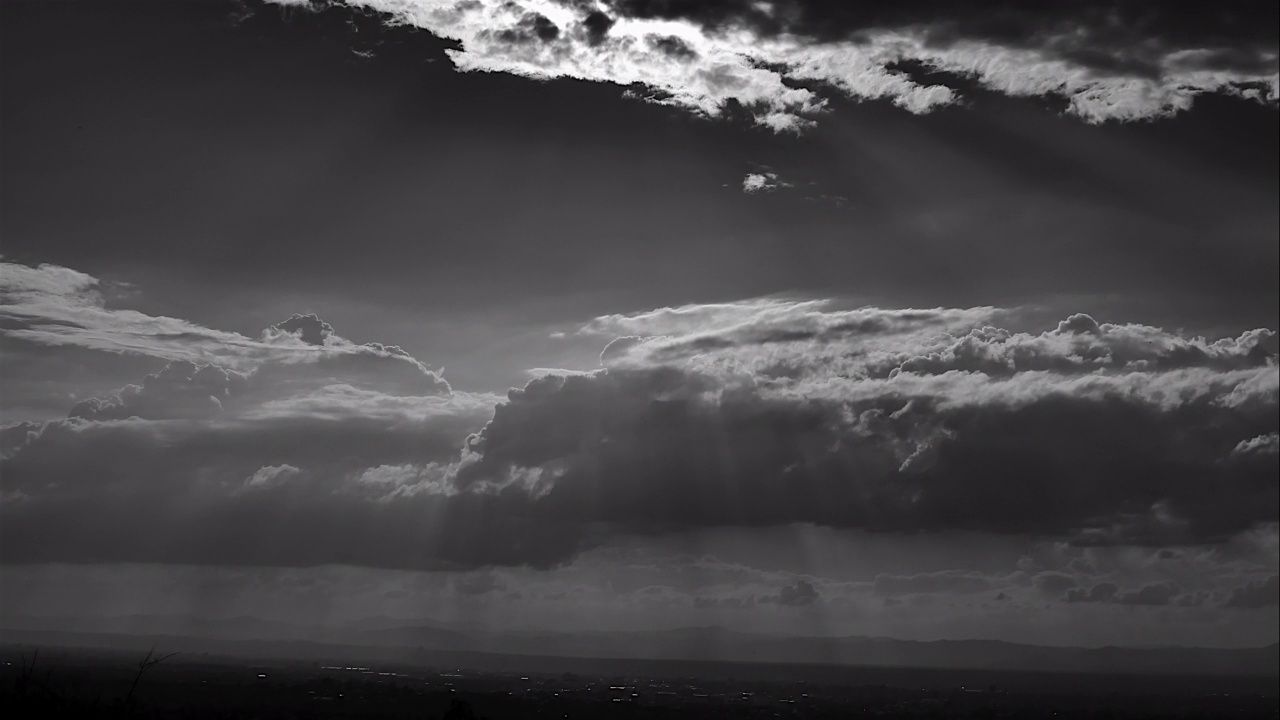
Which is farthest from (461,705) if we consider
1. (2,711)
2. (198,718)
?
(2,711)

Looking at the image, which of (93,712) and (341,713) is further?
(341,713)

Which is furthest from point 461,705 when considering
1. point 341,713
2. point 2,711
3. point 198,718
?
point 341,713

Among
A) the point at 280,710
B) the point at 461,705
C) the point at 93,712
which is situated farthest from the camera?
the point at 280,710

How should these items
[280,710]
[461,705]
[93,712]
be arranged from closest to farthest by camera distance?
[93,712] < [461,705] < [280,710]

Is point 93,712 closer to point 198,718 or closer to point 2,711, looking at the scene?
point 2,711

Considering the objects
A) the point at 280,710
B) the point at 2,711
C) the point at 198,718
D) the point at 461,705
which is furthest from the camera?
the point at 280,710

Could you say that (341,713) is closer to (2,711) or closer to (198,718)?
(198,718)

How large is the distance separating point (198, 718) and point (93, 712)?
6917cm

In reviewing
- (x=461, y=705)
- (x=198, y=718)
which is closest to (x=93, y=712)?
(x=461, y=705)

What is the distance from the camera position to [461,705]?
124 m

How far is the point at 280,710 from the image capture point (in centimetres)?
18738

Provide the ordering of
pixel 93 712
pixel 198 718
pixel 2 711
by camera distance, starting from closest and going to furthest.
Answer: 1. pixel 2 711
2. pixel 93 712
3. pixel 198 718

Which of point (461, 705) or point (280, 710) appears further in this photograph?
point (280, 710)

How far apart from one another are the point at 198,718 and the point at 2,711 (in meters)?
78.9
